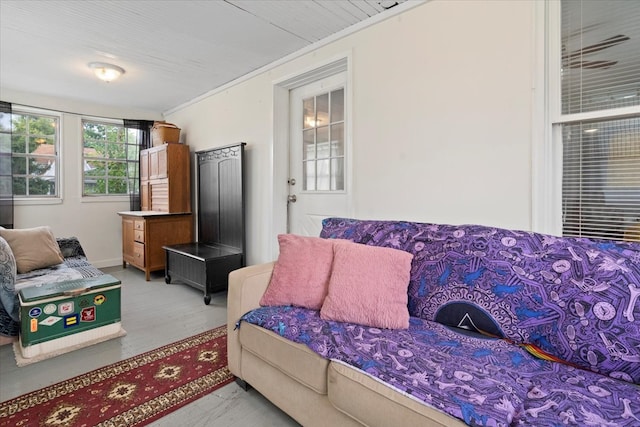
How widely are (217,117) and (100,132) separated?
2051 mm

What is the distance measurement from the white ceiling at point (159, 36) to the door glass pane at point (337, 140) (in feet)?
2.48

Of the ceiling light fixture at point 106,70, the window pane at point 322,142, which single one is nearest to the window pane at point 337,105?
the window pane at point 322,142

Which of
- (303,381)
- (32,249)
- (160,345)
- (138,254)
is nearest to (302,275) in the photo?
(303,381)

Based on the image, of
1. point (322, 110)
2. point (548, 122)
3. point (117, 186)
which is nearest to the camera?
point (548, 122)

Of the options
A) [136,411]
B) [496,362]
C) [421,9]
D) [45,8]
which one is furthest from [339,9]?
[136,411]

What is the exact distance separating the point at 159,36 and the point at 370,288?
2.68 meters

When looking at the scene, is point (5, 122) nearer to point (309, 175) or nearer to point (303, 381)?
point (309, 175)

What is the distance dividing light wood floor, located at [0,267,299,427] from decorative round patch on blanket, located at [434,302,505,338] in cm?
89

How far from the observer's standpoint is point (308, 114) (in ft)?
10.4

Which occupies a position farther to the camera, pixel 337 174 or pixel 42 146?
pixel 42 146

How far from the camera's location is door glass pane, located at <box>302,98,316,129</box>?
123 inches

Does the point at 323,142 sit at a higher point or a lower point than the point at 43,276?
higher

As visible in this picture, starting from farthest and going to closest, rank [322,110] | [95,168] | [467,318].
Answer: [95,168] < [322,110] < [467,318]

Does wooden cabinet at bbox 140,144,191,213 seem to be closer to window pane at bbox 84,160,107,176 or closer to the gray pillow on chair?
window pane at bbox 84,160,107,176
